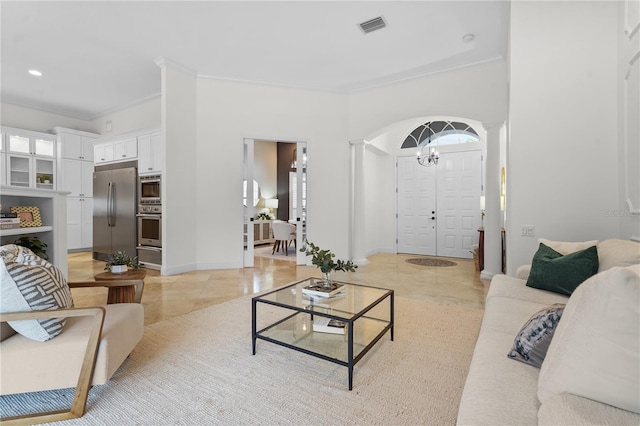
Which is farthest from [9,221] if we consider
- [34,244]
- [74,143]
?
[74,143]

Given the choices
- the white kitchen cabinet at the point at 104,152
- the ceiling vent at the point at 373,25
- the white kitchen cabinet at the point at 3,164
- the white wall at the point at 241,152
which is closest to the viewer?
the ceiling vent at the point at 373,25

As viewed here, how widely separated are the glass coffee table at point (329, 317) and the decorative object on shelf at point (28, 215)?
209 cm

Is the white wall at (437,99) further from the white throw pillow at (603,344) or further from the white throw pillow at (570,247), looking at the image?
the white throw pillow at (603,344)

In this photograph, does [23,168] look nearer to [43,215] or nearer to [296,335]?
[43,215]

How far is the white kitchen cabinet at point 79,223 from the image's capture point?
696 cm

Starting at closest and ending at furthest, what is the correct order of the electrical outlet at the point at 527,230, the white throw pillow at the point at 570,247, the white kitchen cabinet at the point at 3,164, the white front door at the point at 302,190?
the white throw pillow at the point at 570,247
the electrical outlet at the point at 527,230
the white front door at the point at 302,190
the white kitchen cabinet at the point at 3,164

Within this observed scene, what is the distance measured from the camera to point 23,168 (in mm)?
6520

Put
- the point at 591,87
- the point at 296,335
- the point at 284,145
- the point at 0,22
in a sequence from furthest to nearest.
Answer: the point at 284,145, the point at 0,22, the point at 591,87, the point at 296,335

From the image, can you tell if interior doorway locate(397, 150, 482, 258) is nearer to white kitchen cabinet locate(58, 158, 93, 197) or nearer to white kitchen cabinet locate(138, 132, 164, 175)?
white kitchen cabinet locate(138, 132, 164, 175)

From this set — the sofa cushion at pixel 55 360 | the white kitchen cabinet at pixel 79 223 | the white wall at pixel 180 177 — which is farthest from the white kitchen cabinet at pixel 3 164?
the sofa cushion at pixel 55 360

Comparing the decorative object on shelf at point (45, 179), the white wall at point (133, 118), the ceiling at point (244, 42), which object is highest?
the ceiling at point (244, 42)

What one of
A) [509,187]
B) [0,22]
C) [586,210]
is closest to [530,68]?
[509,187]

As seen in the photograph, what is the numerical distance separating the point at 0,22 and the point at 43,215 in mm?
2757

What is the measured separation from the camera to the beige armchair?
5.06 feet
